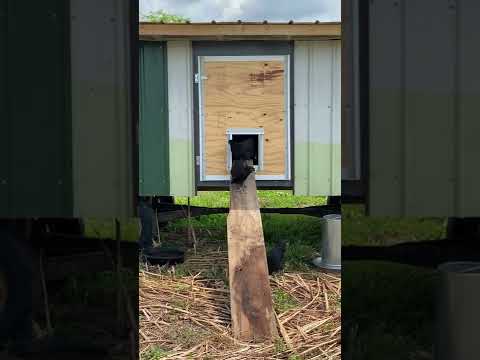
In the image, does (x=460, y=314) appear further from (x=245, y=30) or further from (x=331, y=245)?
(x=245, y=30)

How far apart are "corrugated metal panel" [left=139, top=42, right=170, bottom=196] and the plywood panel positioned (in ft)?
1.96

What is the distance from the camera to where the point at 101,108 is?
2154 mm

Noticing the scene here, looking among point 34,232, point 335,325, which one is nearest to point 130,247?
point 34,232

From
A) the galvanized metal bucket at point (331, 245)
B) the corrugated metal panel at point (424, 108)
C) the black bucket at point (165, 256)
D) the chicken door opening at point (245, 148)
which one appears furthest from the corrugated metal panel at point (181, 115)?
the corrugated metal panel at point (424, 108)

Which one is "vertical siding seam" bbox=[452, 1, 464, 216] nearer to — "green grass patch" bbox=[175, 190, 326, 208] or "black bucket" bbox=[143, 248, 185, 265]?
"black bucket" bbox=[143, 248, 185, 265]

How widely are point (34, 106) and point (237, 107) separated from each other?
4.50 m

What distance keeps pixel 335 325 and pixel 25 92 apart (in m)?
2.90

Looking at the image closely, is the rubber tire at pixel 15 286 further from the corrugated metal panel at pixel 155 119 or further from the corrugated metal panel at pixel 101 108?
the corrugated metal panel at pixel 155 119

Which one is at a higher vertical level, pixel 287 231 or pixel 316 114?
pixel 316 114

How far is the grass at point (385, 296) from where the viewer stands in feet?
7.38

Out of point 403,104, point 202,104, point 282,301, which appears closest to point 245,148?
point 202,104

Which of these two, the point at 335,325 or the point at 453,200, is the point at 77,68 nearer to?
the point at 453,200

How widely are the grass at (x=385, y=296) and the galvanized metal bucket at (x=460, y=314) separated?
0.21 ft

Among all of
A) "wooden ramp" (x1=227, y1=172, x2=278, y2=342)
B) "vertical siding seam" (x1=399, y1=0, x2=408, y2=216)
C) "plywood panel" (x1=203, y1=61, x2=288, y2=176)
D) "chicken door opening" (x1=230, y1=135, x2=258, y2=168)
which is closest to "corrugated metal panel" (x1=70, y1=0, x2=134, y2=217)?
"vertical siding seam" (x1=399, y1=0, x2=408, y2=216)
